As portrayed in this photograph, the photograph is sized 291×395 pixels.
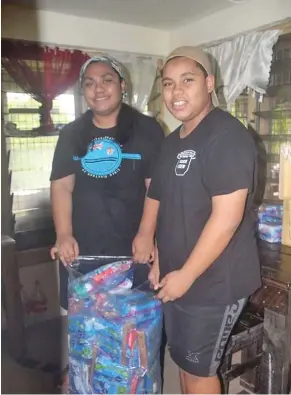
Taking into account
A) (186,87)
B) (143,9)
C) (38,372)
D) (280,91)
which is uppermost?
(143,9)

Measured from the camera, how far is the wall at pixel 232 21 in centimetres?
134

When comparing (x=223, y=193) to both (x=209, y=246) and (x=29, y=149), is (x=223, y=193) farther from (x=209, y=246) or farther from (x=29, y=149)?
(x=29, y=149)

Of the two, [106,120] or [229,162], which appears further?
[106,120]

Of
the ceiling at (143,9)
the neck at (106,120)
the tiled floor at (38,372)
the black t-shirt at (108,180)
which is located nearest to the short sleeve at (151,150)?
the black t-shirt at (108,180)

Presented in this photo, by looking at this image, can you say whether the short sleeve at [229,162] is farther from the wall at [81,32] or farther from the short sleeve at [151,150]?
the wall at [81,32]

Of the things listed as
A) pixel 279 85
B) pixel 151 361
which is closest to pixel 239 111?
pixel 279 85

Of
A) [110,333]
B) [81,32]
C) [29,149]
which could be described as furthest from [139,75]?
[110,333]

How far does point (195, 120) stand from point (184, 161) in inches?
4.4

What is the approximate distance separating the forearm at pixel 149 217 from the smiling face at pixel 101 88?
27 cm

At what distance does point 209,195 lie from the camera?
3.00ft

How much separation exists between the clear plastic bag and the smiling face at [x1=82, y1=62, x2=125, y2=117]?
44 cm

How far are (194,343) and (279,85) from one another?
985mm

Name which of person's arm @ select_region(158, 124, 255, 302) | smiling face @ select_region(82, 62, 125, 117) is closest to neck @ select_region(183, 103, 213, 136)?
person's arm @ select_region(158, 124, 255, 302)

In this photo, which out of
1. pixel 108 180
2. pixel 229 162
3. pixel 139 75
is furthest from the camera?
pixel 139 75
